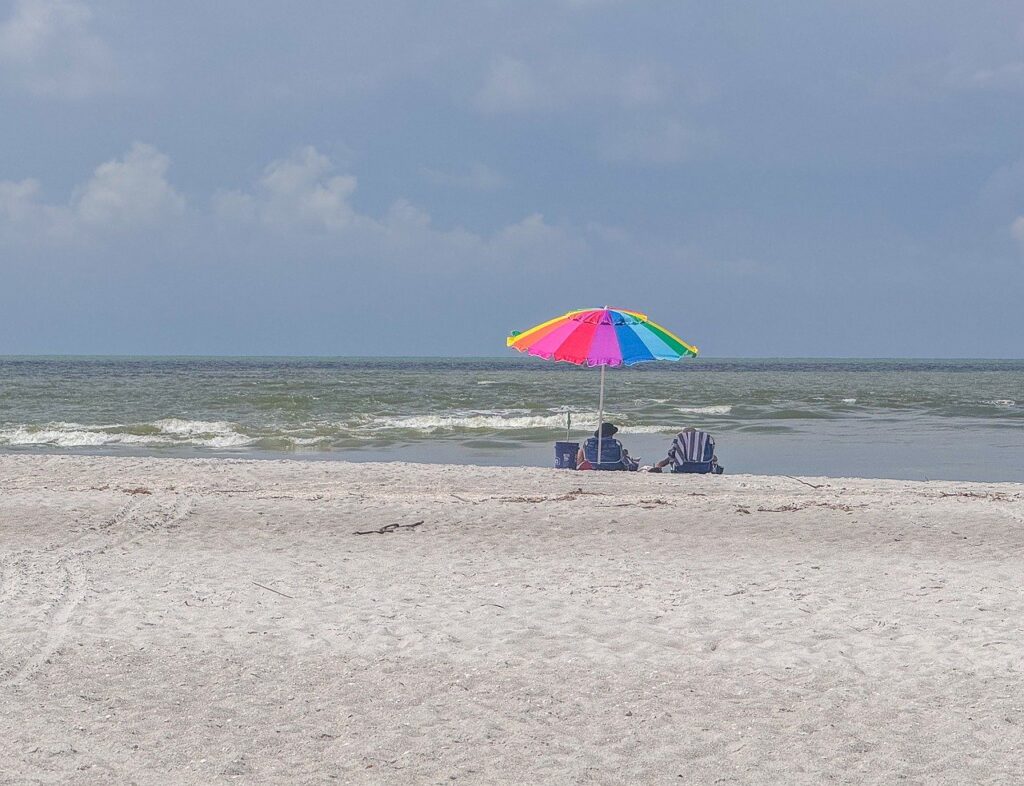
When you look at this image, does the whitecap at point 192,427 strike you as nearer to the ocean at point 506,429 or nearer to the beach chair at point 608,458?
the ocean at point 506,429

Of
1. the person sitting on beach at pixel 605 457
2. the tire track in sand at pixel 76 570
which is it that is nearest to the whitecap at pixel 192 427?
the person sitting on beach at pixel 605 457

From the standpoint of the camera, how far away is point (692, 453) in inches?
568

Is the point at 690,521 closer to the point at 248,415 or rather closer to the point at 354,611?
the point at 354,611

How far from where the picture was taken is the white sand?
4.67 metres

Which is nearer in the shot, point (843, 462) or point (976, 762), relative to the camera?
point (976, 762)

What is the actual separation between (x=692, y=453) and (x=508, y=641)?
8563mm

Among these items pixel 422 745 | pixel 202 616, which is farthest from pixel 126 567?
pixel 422 745

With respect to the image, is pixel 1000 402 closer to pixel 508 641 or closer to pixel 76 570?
pixel 508 641

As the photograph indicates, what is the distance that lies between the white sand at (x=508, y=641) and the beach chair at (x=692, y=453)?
312 centimetres

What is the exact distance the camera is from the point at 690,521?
10352mm

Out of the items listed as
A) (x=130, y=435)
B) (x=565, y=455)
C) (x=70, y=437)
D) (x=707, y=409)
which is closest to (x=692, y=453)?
(x=565, y=455)

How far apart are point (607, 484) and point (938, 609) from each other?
619 centimetres

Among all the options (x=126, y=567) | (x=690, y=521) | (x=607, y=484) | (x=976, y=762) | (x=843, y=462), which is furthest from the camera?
(x=843, y=462)

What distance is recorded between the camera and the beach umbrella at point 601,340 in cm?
1262
